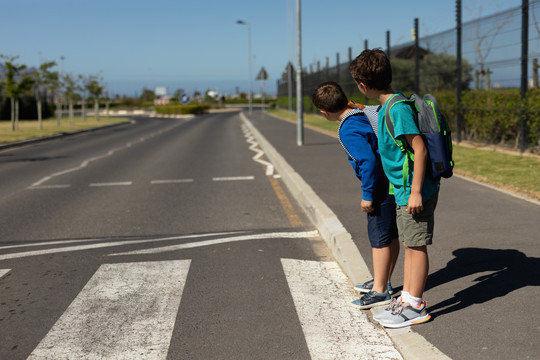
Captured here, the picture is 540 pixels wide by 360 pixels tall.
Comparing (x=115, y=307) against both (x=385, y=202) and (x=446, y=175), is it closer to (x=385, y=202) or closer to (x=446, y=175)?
(x=385, y=202)

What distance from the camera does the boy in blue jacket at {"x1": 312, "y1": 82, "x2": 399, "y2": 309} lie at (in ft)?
12.7

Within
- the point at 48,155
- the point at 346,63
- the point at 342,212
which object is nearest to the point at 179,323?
the point at 342,212

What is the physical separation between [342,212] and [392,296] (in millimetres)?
2992

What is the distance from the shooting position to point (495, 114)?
13383mm

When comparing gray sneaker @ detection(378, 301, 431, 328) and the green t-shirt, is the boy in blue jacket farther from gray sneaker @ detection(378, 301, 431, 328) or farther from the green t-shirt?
gray sneaker @ detection(378, 301, 431, 328)

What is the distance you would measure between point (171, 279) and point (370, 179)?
6.46 ft

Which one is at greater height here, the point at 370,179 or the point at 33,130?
the point at 33,130

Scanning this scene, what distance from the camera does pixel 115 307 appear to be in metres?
4.24

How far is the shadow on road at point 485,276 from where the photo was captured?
4.02 metres

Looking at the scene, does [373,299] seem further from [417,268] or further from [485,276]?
[485,276]

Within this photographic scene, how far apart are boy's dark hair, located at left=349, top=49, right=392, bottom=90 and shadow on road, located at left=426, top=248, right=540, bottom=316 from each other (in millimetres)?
1506

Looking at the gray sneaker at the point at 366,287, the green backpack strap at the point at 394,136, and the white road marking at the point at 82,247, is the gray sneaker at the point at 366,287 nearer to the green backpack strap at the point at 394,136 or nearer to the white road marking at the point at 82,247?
the green backpack strap at the point at 394,136

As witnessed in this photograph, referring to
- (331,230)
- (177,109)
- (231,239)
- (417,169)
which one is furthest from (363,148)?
(177,109)

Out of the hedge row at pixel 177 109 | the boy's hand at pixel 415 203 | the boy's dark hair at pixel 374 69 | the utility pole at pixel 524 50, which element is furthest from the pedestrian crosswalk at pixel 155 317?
the hedge row at pixel 177 109
